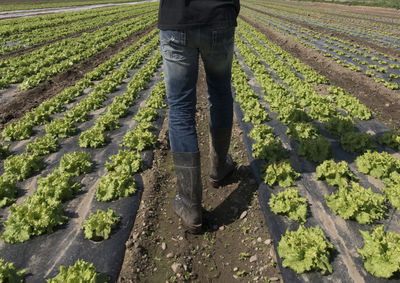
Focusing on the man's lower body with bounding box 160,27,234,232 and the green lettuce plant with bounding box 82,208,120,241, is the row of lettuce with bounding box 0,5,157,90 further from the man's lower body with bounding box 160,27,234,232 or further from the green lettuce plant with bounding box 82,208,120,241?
the man's lower body with bounding box 160,27,234,232

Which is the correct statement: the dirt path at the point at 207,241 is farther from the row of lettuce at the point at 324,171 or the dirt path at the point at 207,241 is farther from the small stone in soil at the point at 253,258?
the row of lettuce at the point at 324,171

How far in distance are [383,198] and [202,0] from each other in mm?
3632

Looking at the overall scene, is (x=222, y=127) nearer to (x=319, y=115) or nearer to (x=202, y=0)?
(x=202, y=0)

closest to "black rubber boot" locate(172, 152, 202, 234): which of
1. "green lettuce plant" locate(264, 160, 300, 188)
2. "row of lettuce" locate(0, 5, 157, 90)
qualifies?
"green lettuce plant" locate(264, 160, 300, 188)

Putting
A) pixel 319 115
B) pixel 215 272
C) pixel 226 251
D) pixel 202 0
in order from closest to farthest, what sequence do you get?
pixel 202 0, pixel 215 272, pixel 226 251, pixel 319 115

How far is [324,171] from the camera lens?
14.7 ft

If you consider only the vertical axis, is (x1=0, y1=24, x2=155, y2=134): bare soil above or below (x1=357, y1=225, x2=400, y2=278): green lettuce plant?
above

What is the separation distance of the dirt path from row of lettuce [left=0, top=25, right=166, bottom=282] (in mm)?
417

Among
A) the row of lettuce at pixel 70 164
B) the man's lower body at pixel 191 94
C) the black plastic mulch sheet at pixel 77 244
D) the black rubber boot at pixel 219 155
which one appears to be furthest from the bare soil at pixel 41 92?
the man's lower body at pixel 191 94

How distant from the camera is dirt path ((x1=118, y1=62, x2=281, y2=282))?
3.40 metres

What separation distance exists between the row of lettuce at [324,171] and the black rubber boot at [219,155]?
2.40 feet

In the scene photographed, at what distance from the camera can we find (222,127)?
391 cm

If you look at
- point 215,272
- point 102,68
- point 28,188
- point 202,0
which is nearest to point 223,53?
point 202,0

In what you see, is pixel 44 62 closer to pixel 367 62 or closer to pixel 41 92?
pixel 41 92
